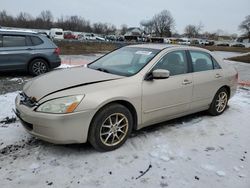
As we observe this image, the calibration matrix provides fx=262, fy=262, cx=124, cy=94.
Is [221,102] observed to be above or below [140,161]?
above

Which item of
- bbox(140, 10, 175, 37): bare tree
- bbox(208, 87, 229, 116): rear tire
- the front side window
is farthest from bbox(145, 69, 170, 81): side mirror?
bbox(140, 10, 175, 37): bare tree

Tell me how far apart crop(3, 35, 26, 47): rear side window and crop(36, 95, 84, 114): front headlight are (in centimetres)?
600

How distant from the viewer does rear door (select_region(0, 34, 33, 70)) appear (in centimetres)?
834

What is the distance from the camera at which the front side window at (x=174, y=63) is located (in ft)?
14.4

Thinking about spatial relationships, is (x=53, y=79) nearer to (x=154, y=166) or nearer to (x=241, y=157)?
(x=154, y=166)

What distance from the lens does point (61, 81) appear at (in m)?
3.80

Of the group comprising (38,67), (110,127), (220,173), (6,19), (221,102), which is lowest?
(220,173)

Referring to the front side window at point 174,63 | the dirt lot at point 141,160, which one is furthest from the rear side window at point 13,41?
the front side window at point 174,63

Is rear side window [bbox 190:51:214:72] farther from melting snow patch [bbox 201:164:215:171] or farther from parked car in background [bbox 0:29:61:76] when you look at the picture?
parked car in background [bbox 0:29:61:76]

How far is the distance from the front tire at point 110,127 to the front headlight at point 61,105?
0.35m

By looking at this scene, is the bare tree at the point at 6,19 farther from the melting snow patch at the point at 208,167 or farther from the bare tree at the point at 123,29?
the melting snow patch at the point at 208,167

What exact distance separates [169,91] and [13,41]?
249 inches

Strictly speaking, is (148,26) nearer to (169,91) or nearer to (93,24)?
(93,24)

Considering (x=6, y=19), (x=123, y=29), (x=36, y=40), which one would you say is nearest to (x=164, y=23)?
(x=123, y=29)
